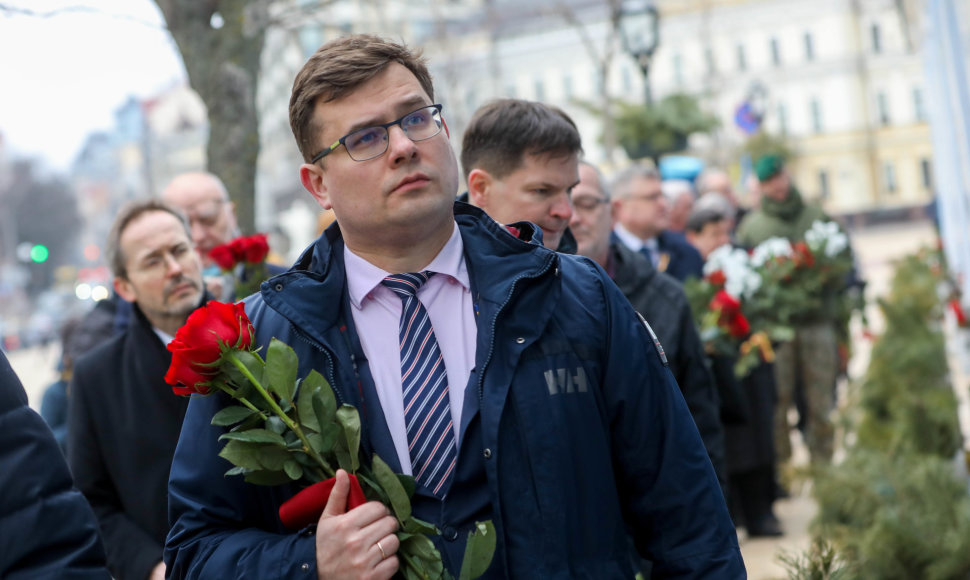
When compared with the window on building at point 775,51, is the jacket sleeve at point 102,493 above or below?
below

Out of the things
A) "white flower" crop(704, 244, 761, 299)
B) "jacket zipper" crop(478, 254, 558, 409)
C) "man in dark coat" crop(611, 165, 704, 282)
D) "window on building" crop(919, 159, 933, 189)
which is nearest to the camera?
"jacket zipper" crop(478, 254, 558, 409)

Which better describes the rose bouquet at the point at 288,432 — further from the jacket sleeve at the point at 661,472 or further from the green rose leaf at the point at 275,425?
the jacket sleeve at the point at 661,472

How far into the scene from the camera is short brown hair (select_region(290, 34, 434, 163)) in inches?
107

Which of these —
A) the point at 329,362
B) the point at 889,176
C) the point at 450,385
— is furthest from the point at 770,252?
the point at 889,176

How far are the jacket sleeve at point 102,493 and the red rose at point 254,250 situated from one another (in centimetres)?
89

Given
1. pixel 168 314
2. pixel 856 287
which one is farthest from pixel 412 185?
pixel 856 287

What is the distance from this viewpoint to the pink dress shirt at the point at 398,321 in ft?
8.89

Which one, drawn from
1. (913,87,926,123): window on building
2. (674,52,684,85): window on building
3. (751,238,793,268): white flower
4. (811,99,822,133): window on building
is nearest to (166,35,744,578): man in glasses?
(751,238,793,268): white flower

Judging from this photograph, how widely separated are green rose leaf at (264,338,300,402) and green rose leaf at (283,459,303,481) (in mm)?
135

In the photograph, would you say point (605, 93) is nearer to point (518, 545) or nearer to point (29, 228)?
point (518, 545)

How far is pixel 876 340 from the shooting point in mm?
10281

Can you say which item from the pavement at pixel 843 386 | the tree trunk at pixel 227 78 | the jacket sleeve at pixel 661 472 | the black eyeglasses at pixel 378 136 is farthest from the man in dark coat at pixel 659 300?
the tree trunk at pixel 227 78

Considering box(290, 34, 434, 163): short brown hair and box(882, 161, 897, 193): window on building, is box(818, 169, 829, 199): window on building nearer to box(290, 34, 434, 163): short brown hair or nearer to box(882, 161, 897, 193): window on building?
box(882, 161, 897, 193): window on building

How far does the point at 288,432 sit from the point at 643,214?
18.3ft
